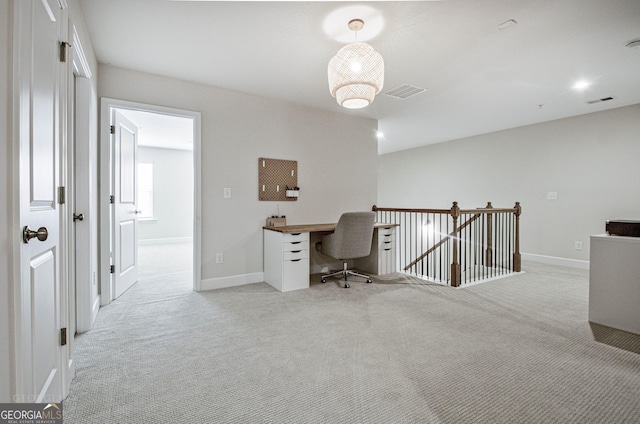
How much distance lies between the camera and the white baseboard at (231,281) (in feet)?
11.4

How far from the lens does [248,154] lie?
3754 millimetres

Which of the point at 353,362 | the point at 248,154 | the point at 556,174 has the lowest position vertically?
the point at 353,362

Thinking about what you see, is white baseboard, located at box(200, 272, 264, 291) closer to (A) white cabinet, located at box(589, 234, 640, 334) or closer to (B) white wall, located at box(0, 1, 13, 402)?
(B) white wall, located at box(0, 1, 13, 402)

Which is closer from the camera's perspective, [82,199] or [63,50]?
[63,50]

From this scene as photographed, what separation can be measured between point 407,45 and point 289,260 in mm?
2450

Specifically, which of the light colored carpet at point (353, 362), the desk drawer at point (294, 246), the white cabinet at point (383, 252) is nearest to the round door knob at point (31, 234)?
the light colored carpet at point (353, 362)

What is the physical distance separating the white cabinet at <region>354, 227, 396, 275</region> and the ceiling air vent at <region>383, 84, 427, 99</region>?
5.68ft

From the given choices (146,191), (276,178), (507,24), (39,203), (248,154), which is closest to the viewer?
(39,203)

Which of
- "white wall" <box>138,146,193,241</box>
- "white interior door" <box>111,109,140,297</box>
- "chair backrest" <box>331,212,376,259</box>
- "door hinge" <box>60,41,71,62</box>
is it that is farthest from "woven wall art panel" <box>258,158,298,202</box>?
"white wall" <box>138,146,193,241</box>

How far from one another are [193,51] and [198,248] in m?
2.03

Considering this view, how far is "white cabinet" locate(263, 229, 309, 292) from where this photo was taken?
3.40 m

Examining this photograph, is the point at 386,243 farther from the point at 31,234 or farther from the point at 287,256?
the point at 31,234

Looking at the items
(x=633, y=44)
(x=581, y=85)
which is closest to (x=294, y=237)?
(x=633, y=44)

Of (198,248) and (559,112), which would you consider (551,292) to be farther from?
(198,248)
